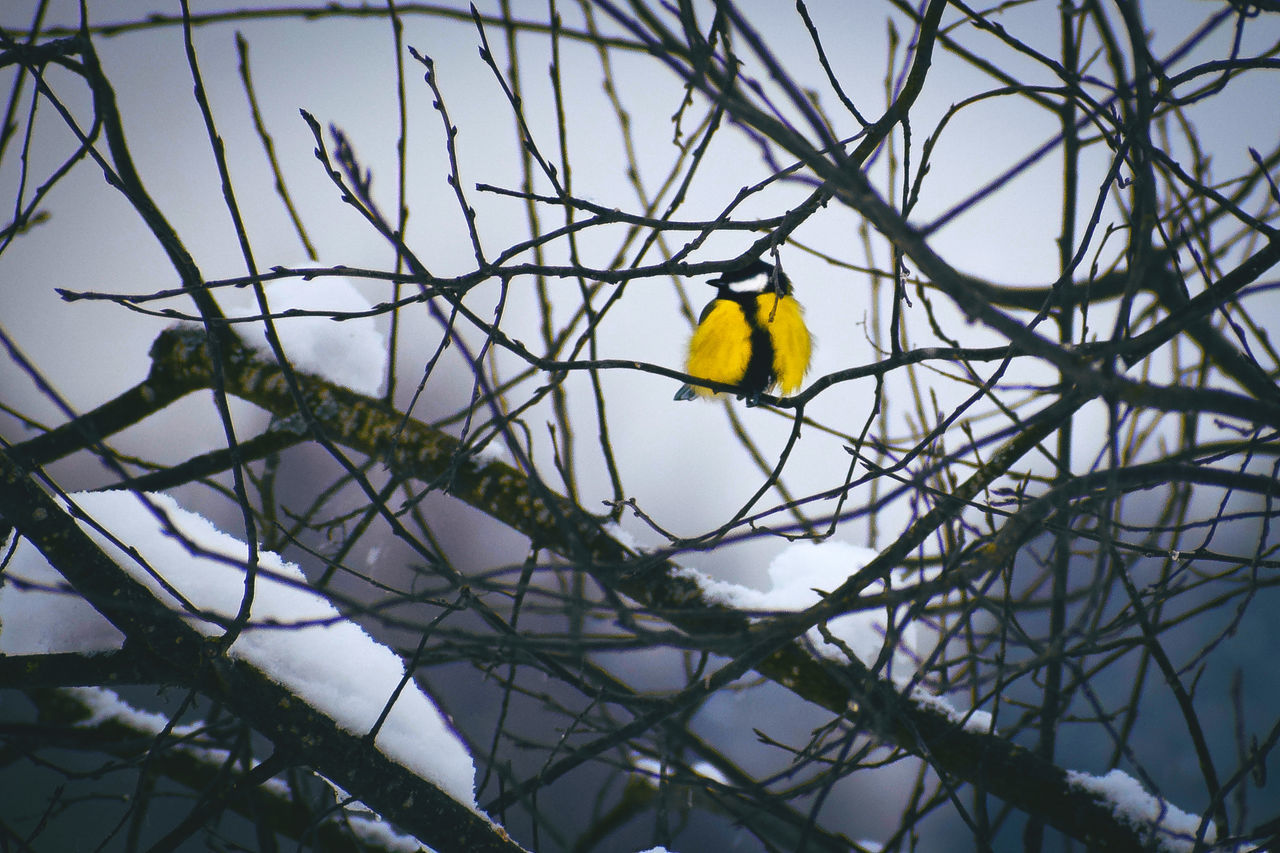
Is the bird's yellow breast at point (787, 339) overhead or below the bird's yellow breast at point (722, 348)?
overhead

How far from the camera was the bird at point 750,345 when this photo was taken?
2.56 metres

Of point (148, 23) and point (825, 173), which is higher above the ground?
point (148, 23)

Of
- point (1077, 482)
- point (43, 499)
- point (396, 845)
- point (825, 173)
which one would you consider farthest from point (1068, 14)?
point (396, 845)

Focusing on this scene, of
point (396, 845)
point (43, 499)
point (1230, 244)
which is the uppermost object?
point (1230, 244)

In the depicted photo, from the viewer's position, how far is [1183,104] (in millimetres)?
1061

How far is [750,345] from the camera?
2572 millimetres

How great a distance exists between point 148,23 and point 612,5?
0.93m

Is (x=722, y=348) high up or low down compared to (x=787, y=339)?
down

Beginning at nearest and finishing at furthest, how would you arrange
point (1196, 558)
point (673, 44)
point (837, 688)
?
point (673, 44) → point (1196, 558) → point (837, 688)

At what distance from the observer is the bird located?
2.56 meters

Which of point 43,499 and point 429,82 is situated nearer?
point 429,82

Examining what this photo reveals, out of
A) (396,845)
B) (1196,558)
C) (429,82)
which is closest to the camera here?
(429,82)

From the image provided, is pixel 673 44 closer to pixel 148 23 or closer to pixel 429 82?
pixel 429 82

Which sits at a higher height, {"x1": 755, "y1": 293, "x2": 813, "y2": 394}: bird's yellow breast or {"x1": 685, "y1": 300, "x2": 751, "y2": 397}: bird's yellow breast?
{"x1": 755, "y1": 293, "x2": 813, "y2": 394}: bird's yellow breast
